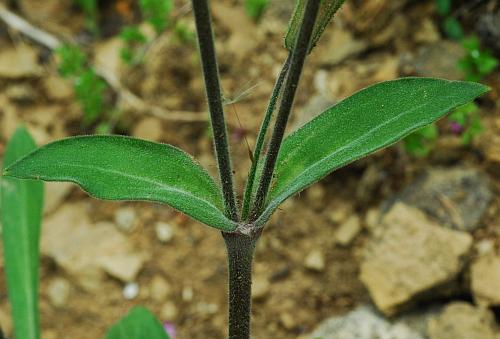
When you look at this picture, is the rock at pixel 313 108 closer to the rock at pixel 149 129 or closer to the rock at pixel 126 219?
the rock at pixel 149 129

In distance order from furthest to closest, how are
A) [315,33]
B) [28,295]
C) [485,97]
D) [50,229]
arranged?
[50,229]
[485,97]
[28,295]
[315,33]

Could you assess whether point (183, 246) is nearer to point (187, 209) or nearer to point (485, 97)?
point (485, 97)

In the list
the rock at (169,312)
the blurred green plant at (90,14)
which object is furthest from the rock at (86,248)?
the blurred green plant at (90,14)

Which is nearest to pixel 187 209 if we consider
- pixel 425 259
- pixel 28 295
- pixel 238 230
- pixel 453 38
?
pixel 238 230

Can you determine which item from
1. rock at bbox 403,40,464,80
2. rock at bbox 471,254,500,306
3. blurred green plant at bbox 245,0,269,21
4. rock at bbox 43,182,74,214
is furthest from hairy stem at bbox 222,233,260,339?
blurred green plant at bbox 245,0,269,21

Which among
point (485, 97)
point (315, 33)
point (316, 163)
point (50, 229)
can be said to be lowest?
point (316, 163)

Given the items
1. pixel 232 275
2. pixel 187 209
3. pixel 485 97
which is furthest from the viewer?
pixel 485 97

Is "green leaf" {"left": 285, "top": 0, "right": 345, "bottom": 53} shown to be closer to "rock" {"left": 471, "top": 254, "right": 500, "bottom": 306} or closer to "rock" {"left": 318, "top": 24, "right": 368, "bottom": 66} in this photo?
"rock" {"left": 471, "top": 254, "right": 500, "bottom": 306}

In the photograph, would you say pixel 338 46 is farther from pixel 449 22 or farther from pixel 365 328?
pixel 365 328
